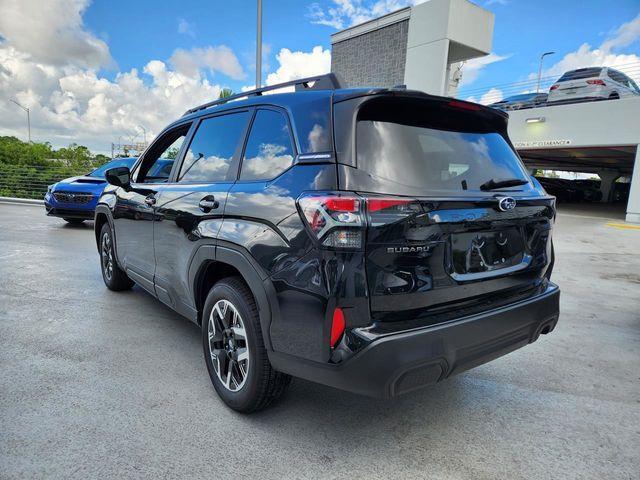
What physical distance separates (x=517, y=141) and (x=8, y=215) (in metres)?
18.5

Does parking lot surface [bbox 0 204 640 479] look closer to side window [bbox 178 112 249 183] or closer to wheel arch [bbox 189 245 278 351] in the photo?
wheel arch [bbox 189 245 278 351]

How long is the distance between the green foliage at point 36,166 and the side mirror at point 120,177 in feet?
46.1

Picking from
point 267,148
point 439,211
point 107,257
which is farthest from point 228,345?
point 107,257

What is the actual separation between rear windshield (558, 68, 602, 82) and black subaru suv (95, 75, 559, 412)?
668 inches

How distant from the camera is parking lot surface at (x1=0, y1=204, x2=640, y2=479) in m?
Answer: 2.19

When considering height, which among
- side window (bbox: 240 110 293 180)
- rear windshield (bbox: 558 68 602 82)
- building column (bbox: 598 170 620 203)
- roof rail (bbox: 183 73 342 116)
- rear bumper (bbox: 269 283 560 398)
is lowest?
rear bumper (bbox: 269 283 560 398)

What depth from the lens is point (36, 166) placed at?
17.6 m

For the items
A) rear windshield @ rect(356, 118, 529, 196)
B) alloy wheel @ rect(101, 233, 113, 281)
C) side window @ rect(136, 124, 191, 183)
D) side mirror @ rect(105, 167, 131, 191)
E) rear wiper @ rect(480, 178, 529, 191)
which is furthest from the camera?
alloy wheel @ rect(101, 233, 113, 281)

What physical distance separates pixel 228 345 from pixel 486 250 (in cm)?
162

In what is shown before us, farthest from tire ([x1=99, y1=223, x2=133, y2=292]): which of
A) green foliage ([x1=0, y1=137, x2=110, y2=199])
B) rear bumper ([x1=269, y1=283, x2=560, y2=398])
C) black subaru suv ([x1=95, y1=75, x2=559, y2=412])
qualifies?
green foliage ([x1=0, y1=137, x2=110, y2=199])

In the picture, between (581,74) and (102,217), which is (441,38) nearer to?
(581,74)

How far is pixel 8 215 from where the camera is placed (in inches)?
481

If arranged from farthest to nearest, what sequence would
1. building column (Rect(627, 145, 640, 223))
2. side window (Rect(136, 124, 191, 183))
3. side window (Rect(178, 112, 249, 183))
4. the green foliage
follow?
the green foliage < building column (Rect(627, 145, 640, 223)) < side window (Rect(136, 124, 191, 183)) < side window (Rect(178, 112, 249, 183))

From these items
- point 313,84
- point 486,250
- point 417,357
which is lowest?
point 417,357
